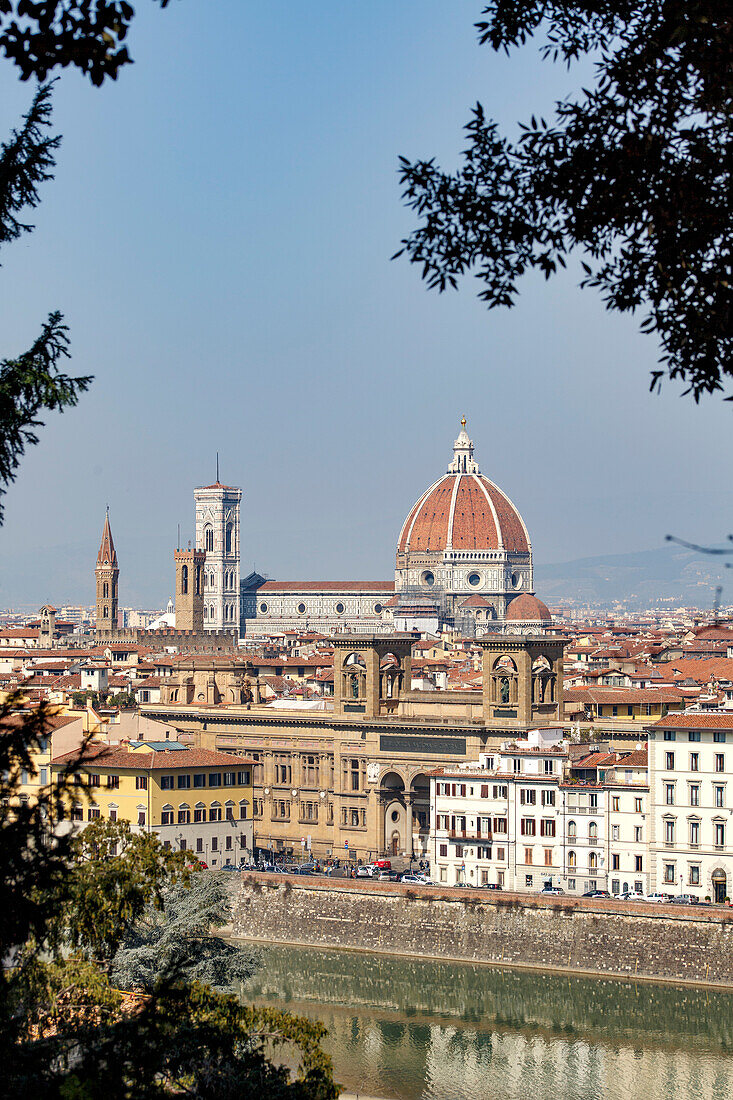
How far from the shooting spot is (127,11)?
8344 mm

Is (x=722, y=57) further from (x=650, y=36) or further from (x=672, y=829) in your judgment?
(x=672, y=829)

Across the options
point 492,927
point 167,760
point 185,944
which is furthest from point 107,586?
point 185,944

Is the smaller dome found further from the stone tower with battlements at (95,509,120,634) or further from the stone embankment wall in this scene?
the stone embankment wall

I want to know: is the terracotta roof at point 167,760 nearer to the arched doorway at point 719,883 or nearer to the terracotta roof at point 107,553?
the arched doorway at point 719,883

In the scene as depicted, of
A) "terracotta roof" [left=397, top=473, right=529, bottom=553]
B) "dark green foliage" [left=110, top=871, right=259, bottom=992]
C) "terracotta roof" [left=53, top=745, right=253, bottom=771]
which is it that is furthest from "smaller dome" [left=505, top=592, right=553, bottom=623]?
"dark green foliage" [left=110, top=871, right=259, bottom=992]

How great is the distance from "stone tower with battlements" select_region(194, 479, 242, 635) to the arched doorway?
13187cm

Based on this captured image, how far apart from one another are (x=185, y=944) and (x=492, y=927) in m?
11.0

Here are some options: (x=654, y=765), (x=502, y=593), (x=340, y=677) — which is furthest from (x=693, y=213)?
(x=502, y=593)

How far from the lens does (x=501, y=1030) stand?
112 feet

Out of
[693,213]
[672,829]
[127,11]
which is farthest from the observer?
[672,829]

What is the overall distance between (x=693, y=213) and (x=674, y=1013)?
27786 mm

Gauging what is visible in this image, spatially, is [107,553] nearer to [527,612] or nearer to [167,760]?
[527,612]

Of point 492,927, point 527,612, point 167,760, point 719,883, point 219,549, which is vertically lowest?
point 492,927

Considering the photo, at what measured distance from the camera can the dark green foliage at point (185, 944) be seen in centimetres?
2953
